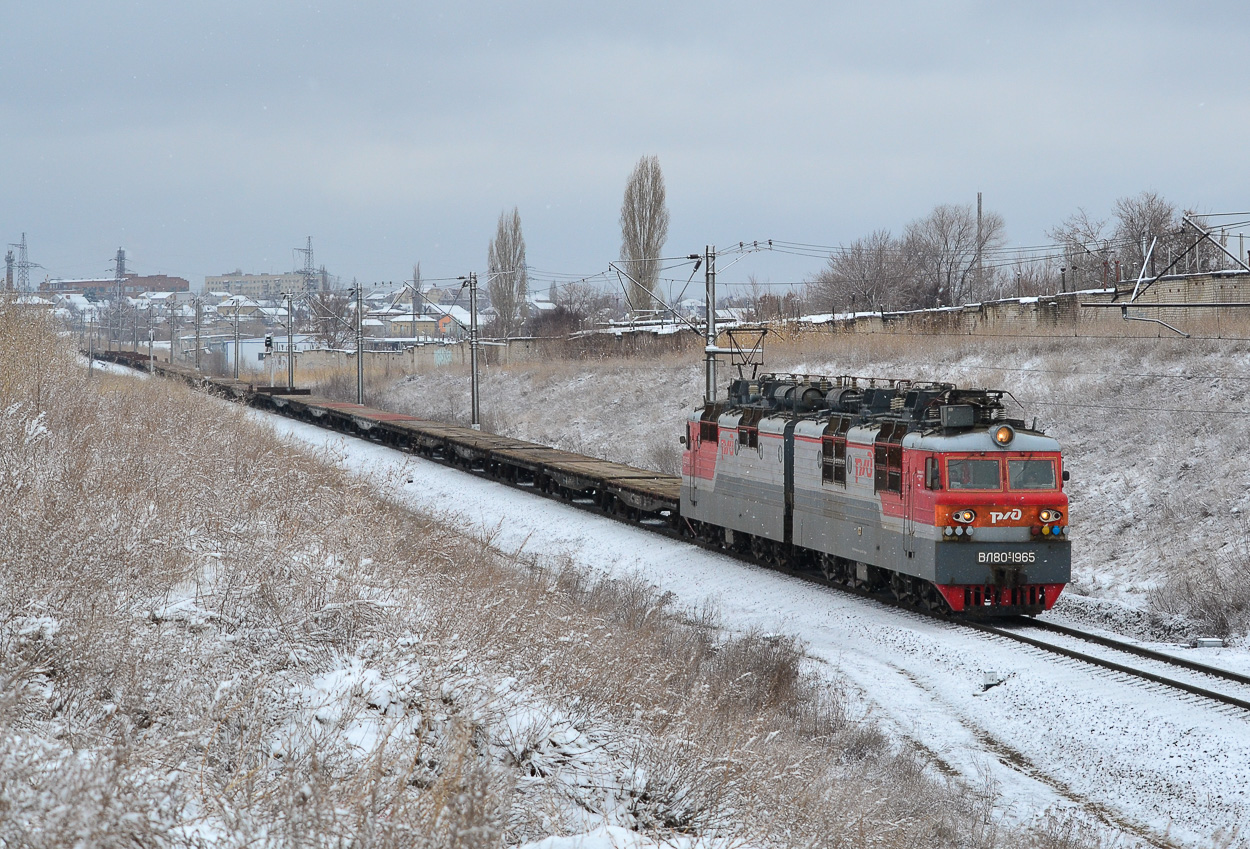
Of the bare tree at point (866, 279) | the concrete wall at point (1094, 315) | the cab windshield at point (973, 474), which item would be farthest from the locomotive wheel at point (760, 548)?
the bare tree at point (866, 279)

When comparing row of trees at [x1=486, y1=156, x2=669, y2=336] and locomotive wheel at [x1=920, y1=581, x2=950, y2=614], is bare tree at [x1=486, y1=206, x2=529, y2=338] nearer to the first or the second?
row of trees at [x1=486, y1=156, x2=669, y2=336]

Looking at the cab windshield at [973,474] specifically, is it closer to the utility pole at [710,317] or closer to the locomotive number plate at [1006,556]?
the locomotive number plate at [1006,556]

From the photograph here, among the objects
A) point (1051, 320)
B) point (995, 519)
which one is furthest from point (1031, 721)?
point (1051, 320)

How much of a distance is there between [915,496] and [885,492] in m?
0.84

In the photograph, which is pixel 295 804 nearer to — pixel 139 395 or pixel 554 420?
pixel 139 395

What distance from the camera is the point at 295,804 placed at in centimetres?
515

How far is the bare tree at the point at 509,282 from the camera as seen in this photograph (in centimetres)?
8531

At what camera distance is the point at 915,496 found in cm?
1552

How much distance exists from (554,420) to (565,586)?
33.4 m

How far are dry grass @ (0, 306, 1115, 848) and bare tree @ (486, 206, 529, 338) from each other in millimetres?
73344

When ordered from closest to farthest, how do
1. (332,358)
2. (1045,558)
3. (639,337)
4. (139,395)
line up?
1. (1045,558)
2. (139,395)
3. (639,337)
4. (332,358)

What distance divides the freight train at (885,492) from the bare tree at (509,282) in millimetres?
62108

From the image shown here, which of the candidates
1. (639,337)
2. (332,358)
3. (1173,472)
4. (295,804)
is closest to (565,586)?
(295,804)

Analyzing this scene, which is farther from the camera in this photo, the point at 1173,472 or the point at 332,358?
the point at 332,358
